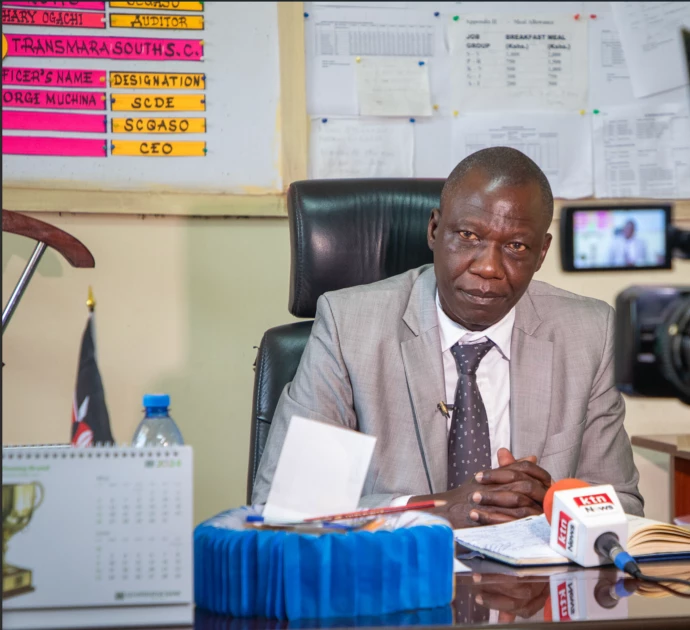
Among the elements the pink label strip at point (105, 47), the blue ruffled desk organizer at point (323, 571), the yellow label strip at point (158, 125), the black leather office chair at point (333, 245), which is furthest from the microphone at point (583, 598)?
the pink label strip at point (105, 47)

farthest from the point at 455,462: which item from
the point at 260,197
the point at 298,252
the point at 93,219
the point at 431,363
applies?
the point at 93,219

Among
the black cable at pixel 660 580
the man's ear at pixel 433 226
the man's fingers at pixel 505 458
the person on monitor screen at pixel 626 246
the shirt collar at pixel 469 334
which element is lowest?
the black cable at pixel 660 580

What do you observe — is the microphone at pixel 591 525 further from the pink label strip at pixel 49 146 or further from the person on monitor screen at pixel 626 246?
the pink label strip at pixel 49 146

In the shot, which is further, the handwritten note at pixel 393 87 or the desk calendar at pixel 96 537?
the handwritten note at pixel 393 87

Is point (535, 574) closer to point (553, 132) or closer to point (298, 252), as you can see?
point (298, 252)

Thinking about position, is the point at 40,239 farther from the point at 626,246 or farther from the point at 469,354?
the point at 626,246

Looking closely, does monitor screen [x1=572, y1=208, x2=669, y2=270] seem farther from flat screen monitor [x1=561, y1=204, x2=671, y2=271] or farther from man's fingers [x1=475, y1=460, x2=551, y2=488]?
man's fingers [x1=475, y1=460, x2=551, y2=488]

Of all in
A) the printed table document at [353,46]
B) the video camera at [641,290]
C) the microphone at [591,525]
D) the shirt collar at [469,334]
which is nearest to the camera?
the video camera at [641,290]

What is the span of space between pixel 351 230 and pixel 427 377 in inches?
13.0

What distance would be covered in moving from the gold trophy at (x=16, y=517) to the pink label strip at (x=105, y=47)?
5.83 feet

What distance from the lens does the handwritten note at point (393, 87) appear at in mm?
2400

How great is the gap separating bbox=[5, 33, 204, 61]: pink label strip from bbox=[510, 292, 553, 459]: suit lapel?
1.21m

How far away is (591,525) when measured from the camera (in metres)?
1.01

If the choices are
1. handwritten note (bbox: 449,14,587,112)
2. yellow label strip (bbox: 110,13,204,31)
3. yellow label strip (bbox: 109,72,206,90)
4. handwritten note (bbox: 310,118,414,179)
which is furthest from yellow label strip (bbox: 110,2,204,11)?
handwritten note (bbox: 449,14,587,112)
